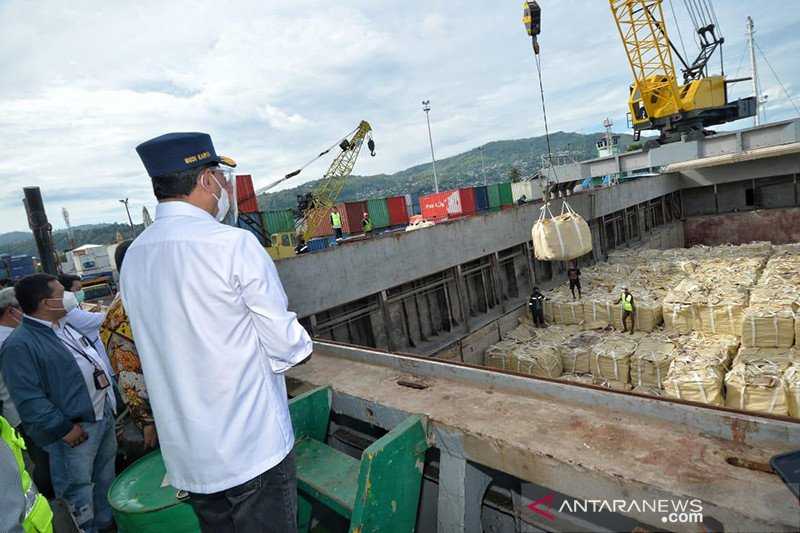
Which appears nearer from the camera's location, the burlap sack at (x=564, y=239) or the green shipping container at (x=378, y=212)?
the burlap sack at (x=564, y=239)

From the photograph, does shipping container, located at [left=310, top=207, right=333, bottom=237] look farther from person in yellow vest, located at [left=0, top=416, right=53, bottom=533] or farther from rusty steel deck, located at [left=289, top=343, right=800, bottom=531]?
person in yellow vest, located at [left=0, top=416, right=53, bottom=533]

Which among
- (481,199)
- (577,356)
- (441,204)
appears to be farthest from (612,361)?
(481,199)

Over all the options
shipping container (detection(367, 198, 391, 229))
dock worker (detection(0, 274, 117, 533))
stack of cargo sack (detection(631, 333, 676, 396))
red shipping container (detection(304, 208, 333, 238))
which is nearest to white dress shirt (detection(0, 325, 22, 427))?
dock worker (detection(0, 274, 117, 533))

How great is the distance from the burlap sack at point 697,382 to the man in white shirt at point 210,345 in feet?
22.7

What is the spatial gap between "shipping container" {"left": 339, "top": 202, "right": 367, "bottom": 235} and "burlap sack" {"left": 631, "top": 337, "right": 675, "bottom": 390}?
25.0 m

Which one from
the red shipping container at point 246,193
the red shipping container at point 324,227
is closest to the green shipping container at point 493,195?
the red shipping container at point 324,227

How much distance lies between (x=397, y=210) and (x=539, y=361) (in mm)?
27107

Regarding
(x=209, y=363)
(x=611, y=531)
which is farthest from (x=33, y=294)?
(x=611, y=531)

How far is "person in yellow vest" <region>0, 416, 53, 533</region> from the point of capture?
1.80 meters

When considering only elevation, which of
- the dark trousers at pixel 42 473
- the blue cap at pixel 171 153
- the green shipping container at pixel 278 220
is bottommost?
the dark trousers at pixel 42 473

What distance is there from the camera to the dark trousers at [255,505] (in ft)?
5.42

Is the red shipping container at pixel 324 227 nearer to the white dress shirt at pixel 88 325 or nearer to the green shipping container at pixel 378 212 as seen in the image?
the green shipping container at pixel 378 212

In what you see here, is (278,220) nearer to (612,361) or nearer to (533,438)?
(612,361)

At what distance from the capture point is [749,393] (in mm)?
6117
